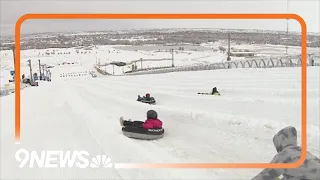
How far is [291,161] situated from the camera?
1899 millimetres

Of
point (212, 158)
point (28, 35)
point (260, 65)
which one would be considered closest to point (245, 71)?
point (260, 65)

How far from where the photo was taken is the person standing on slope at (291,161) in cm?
186

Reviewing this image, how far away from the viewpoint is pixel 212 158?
4340 millimetres

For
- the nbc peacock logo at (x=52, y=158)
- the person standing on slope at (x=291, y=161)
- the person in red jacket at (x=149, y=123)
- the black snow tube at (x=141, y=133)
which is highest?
the person standing on slope at (x=291, y=161)

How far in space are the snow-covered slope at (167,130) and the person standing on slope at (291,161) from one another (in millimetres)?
1356

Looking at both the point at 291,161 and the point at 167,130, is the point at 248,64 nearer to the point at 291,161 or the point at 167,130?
the point at 167,130

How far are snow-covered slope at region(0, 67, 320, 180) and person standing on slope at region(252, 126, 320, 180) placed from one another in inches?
53.4

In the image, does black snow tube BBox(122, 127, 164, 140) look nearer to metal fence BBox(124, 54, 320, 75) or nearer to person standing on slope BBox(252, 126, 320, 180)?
person standing on slope BBox(252, 126, 320, 180)

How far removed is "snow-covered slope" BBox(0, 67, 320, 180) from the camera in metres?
3.40

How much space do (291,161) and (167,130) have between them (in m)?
3.91

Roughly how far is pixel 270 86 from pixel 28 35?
25.2ft

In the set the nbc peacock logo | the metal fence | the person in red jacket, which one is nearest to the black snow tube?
the person in red jacket

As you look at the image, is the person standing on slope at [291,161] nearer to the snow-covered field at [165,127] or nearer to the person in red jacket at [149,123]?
the snow-covered field at [165,127]

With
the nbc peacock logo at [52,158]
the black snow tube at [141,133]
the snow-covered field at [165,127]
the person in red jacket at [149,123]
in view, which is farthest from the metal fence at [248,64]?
the nbc peacock logo at [52,158]
